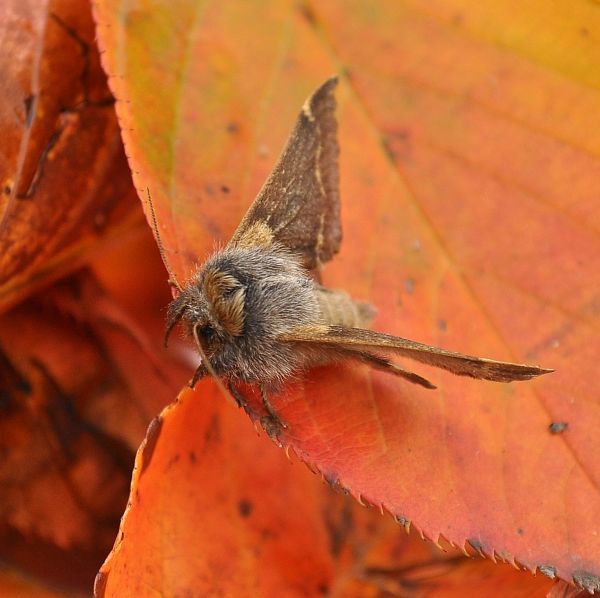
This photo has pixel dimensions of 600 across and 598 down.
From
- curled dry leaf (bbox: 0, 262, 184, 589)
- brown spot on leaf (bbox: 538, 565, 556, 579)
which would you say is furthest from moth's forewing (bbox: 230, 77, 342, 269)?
brown spot on leaf (bbox: 538, 565, 556, 579)

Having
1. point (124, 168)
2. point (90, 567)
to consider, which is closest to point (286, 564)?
point (90, 567)

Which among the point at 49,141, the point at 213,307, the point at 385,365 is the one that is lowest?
the point at 385,365

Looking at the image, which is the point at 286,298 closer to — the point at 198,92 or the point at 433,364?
the point at 433,364

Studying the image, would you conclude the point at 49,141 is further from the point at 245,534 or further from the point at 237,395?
the point at 245,534

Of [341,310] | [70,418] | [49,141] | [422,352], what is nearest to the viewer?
[422,352]

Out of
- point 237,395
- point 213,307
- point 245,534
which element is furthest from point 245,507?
point 213,307

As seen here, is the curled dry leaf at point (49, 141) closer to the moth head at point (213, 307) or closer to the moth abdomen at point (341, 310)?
the moth head at point (213, 307)
